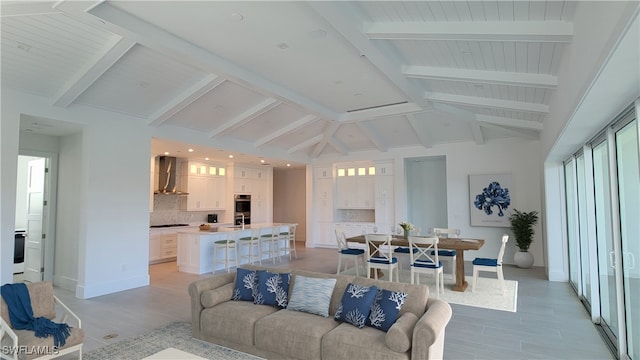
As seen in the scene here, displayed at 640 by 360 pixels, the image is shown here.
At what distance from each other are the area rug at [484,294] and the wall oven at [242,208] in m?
5.59

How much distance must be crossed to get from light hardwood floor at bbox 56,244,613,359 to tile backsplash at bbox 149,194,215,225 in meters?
3.23

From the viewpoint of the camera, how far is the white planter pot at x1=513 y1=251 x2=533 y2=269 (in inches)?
289

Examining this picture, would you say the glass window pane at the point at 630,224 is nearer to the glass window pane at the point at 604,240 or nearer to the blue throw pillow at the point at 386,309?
the glass window pane at the point at 604,240

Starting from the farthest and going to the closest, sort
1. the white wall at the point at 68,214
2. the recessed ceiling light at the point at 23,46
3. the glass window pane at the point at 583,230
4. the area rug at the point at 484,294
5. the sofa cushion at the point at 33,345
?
the white wall at the point at 68,214
the area rug at the point at 484,294
the glass window pane at the point at 583,230
the recessed ceiling light at the point at 23,46
the sofa cushion at the point at 33,345

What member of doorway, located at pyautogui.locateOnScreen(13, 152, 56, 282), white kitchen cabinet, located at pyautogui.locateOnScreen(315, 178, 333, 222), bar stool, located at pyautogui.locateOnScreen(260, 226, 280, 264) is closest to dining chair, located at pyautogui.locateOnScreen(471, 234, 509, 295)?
bar stool, located at pyautogui.locateOnScreen(260, 226, 280, 264)

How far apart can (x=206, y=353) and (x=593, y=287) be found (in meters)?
4.58

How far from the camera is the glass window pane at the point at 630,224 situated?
9.42 feet

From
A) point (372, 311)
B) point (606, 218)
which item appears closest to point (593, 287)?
point (606, 218)

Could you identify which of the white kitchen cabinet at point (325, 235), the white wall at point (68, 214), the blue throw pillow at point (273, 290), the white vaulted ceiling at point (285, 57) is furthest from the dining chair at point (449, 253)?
the white wall at point (68, 214)

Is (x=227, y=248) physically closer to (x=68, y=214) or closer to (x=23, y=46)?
(x=68, y=214)

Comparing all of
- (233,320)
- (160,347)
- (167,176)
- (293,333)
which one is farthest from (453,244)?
(167,176)

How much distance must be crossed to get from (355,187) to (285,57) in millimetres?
6522

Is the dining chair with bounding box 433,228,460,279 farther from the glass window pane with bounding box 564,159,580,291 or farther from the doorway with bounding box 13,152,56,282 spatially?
the doorway with bounding box 13,152,56,282

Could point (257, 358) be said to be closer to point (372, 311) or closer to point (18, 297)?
point (372, 311)
